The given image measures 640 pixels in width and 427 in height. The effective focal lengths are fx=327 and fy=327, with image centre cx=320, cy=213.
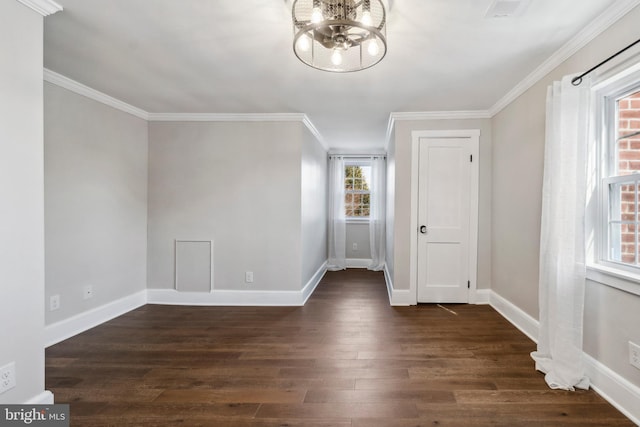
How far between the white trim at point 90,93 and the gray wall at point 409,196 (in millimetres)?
3219

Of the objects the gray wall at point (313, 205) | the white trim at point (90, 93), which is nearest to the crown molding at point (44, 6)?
the white trim at point (90, 93)

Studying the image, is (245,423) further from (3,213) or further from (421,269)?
(421,269)

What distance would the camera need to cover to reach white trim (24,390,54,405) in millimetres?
1846

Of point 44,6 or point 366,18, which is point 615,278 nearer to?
point 366,18

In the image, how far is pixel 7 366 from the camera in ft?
5.68

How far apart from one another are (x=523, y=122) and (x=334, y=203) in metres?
3.90

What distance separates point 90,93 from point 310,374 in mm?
3444

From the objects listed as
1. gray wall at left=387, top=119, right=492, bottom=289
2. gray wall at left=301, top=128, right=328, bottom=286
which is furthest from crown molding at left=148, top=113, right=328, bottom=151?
gray wall at left=387, top=119, right=492, bottom=289

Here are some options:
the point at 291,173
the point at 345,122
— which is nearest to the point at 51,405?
the point at 291,173

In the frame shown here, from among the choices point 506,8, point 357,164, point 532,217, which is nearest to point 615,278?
point 532,217

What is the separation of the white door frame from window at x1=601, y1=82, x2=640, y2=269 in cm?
185

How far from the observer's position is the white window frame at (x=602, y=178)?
6.98 feet

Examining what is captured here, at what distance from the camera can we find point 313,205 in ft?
16.9

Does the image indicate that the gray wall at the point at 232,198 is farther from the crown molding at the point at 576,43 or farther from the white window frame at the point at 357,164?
the white window frame at the point at 357,164
